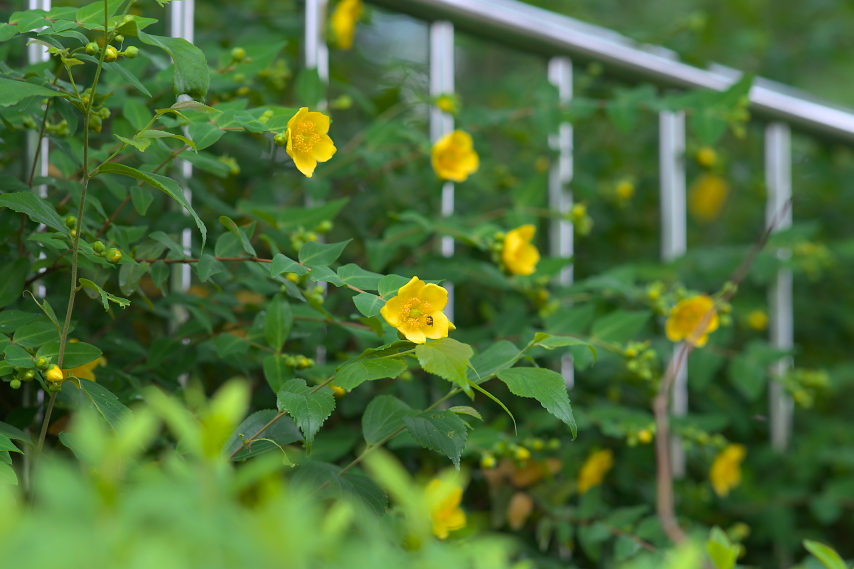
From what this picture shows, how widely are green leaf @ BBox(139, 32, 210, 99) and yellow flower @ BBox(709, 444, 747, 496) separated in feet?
3.80

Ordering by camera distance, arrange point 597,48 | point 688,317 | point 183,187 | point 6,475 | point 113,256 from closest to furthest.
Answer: point 6,475
point 113,256
point 183,187
point 688,317
point 597,48

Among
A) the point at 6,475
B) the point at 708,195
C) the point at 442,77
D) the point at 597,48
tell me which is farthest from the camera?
the point at 708,195

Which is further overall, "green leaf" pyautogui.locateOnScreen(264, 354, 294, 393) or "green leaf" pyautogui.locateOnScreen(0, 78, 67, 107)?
"green leaf" pyautogui.locateOnScreen(264, 354, 294, 393)

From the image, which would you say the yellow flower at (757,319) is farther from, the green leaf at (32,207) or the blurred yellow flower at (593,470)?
the green leaf at (32,207)

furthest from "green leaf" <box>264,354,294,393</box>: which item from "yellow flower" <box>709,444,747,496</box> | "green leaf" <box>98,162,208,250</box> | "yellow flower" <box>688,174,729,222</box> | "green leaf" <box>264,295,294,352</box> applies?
"yellow flower" <box>688,174,729,222</box>

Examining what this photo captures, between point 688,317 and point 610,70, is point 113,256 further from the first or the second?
point 610,70

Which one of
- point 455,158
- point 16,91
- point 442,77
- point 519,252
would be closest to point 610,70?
point 442,77

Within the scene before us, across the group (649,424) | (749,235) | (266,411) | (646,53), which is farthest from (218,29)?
(749,235)

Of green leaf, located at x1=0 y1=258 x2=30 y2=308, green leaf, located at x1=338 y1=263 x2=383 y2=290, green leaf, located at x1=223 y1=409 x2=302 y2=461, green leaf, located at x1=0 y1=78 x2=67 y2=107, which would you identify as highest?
green leaf, located at x1=0 y1=78 x2=67 y2=107

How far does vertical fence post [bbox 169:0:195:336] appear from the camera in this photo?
0.99 meters

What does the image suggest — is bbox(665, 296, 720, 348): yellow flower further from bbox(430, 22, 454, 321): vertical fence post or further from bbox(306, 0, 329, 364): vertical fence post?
bbox(306, 0, 329, 364): vertical fence post

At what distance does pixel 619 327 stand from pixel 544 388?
1.33ft

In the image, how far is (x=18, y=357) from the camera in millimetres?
688

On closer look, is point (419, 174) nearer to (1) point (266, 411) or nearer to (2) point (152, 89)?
(2) point (152, 89)
